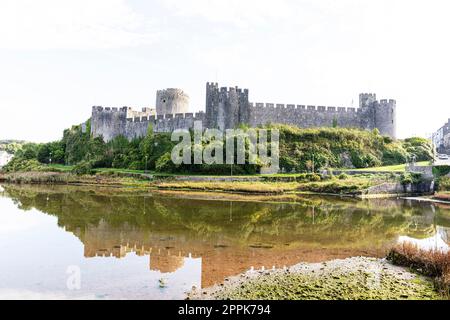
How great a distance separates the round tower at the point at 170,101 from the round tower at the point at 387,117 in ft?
65.3

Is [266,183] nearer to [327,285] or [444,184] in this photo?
[444,184]

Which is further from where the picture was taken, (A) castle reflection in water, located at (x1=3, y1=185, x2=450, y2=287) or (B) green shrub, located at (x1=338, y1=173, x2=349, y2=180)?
(B) green shrub, located at (x1=338, y1=173, x2=349, y2=180)

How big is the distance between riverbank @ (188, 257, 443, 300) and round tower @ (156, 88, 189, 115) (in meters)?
35.3

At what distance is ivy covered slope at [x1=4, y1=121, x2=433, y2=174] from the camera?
113ft

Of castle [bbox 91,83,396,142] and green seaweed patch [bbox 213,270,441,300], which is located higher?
castle [bbox 91,83,396,142]

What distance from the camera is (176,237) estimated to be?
1259 centimetres

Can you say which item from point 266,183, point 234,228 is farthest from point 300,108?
point 234,228

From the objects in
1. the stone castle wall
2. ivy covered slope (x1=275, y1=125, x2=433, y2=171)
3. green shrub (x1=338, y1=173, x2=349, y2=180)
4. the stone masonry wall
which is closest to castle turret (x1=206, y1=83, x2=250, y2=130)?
the stone masonry wall

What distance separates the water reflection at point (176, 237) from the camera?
826 cm

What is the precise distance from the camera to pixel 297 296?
23.3 ft

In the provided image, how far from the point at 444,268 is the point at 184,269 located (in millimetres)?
5268

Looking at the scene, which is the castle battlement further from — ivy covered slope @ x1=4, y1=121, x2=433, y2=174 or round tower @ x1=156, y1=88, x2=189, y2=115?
round tower @ x1=156, y1=88, x2=189, y2=115

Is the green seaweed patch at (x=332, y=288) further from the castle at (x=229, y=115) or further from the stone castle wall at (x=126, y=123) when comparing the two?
the stone castle wall at (x=126, y=123)

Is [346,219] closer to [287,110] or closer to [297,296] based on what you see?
[297,296]
